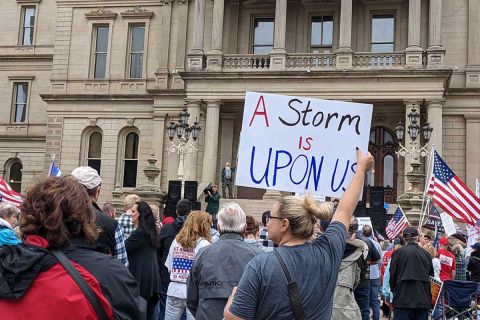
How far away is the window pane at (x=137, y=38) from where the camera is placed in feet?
111

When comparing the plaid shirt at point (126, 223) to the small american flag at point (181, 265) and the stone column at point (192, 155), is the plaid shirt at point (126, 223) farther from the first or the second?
the stone column at point (192, 155)

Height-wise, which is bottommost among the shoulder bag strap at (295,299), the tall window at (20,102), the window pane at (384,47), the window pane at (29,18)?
the shoulder bag strap at (295,299)

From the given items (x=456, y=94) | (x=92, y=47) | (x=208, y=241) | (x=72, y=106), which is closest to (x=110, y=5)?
(x=92, y=47)

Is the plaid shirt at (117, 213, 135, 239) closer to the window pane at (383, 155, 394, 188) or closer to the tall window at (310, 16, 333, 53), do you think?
the window pane at (383, 155, 394, 188)

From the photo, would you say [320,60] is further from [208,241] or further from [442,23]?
[208,241]

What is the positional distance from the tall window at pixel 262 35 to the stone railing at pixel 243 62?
8.76 ft

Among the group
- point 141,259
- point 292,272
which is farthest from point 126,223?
point 292,272

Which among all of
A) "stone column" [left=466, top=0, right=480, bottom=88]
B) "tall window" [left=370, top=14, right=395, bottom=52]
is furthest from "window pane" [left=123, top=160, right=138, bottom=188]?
"stone column" [left=466, top=0, right=480, bottom=88]

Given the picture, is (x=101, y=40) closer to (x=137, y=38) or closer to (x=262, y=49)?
(x=137, y=38)

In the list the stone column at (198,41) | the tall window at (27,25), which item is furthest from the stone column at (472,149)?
the tall window at (27,25)

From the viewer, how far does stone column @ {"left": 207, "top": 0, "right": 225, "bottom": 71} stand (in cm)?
2804

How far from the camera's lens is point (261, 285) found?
334 centimetres

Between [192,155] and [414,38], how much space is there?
11436mm

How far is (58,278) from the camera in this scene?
2.51 m
